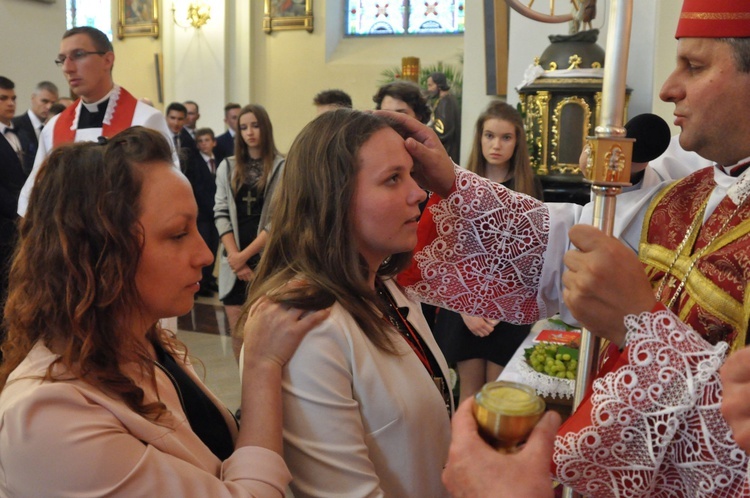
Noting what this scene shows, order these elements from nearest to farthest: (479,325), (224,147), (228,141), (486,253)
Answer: (486,253)
(479,325)
(224,147)
(228,141)

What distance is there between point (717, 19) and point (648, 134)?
267 mm

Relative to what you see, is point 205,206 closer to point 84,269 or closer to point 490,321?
point 490,321

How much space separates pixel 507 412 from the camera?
0.99 meters

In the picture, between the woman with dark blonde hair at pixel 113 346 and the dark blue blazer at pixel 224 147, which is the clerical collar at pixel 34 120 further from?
the woman with dark blonde hair at pixel 113 346

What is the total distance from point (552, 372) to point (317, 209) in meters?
1.97

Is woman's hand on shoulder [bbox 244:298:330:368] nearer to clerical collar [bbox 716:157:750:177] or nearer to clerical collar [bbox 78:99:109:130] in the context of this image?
clerical collar [bbox 716:157:750:177]

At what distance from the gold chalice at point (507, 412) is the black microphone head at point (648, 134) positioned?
2.78 feet

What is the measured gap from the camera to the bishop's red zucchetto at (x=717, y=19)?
1494 mm

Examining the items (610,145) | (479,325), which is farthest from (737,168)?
(479,325)

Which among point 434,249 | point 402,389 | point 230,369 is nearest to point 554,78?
point 230,369

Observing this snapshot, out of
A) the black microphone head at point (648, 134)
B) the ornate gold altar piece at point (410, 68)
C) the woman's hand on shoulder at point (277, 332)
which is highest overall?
the ornate gold altar piece at point (410, 68)

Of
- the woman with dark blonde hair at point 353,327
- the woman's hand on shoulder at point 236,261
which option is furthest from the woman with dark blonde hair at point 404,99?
the woman with dark blonde hair at point 353,327

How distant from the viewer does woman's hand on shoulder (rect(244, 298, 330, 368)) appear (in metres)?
1.57

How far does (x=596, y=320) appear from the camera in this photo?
50.3 inches
